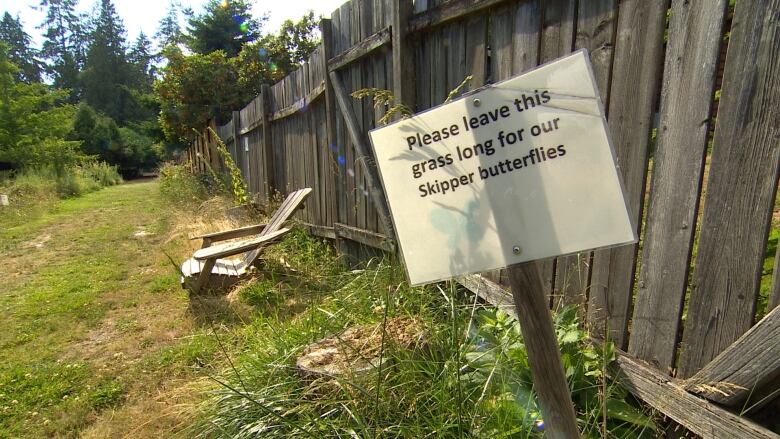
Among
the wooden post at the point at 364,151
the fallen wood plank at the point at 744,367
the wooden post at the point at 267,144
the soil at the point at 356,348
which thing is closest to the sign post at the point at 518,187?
the fallen wood plank at the point at 744,367

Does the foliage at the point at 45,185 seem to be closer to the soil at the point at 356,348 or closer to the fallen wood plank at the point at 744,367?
the soil at the point at 356,348

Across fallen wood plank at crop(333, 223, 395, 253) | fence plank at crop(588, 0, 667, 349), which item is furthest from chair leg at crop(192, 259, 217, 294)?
fence plank at crop(588, 0, 667, 349)

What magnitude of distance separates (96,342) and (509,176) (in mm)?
3686

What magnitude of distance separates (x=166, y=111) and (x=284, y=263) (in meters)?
11.9

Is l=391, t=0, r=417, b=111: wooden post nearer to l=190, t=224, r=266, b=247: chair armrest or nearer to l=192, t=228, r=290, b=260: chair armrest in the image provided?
l=192, t=228, r=290, b=260: chair armrest

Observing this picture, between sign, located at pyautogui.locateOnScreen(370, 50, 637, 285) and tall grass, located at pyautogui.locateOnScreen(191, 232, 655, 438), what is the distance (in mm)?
472

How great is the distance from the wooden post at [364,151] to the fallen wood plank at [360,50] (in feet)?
Result: 0.36

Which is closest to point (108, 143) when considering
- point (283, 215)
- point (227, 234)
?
point (227, 234)

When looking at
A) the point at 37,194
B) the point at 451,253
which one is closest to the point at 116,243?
the point at 451,253

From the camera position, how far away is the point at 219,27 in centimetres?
1773

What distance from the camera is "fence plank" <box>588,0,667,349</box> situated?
1397 mm

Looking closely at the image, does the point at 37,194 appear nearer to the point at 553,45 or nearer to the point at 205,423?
the point at 205,423

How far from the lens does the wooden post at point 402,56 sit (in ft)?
8.40

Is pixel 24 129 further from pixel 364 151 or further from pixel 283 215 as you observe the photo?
pixel 364 151
